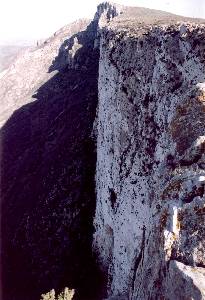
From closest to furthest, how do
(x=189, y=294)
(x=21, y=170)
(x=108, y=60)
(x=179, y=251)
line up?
(x=189, y=294) → (x=179, y=251) → (x=108, y=60) → (x=21, y=170)

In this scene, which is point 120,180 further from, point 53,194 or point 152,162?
point 53,194

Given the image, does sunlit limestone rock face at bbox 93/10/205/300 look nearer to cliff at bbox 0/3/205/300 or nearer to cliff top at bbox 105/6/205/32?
cliff at bbox 0/3/205/300

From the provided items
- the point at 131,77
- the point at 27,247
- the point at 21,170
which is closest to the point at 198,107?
the point at 131,77

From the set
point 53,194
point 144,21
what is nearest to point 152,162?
point 144,21

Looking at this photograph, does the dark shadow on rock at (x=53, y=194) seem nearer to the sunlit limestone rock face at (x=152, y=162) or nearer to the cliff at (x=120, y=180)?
the cliff at (x=120, y=180)

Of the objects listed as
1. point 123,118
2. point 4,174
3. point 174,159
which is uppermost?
point 174,159

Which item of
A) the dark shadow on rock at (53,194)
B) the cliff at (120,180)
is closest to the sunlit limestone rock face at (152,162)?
the cliff at (120,180)

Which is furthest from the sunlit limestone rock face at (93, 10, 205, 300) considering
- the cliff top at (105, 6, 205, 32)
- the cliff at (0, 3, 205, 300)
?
the cliff top at (105, 6, 205, 32)

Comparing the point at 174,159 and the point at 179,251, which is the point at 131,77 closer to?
the point at 174,159

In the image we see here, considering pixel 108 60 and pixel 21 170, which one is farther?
pixel 21 170
